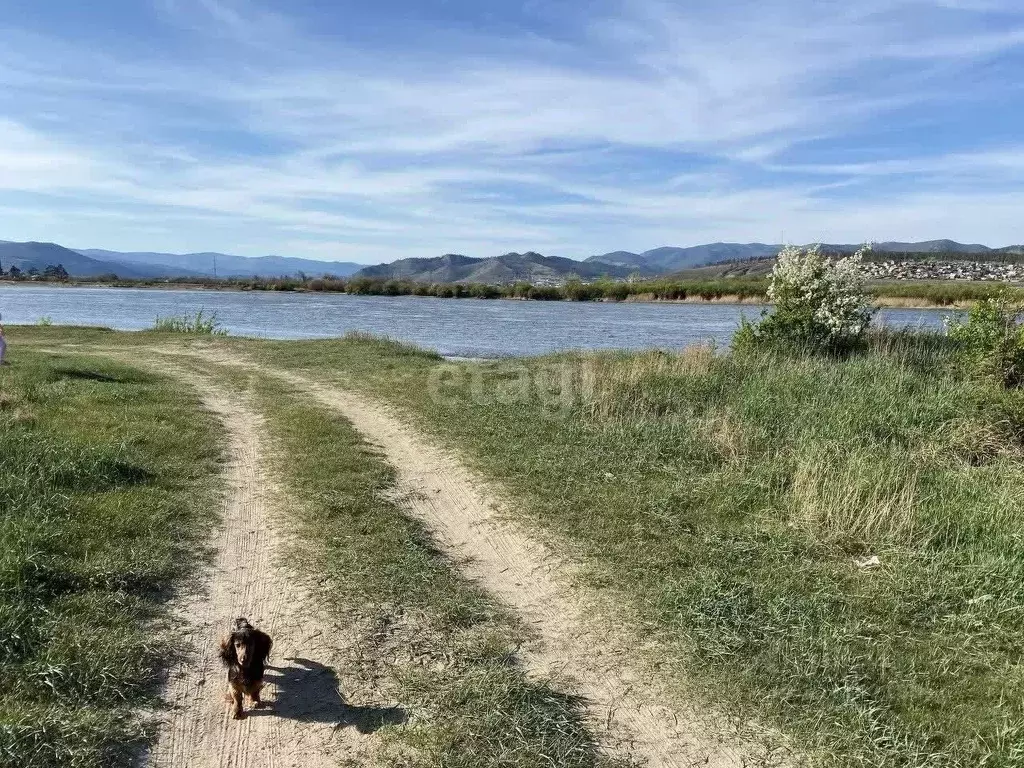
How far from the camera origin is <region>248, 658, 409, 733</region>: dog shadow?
12.2 feet

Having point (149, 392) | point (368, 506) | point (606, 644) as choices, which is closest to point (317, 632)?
point (606, 644)

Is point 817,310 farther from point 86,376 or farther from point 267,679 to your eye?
point 86,376

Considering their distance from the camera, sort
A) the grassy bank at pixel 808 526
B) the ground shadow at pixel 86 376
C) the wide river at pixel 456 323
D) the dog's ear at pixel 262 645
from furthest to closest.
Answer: the wide river at pixel 456 323
the ground shadow at pixel 86 376
the grassy bank at pixel 808 526
the dog's ear at pixel 262 645

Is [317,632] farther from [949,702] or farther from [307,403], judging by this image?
[307,403]

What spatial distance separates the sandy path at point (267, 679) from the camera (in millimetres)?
3490

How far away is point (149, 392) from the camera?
1230 cm

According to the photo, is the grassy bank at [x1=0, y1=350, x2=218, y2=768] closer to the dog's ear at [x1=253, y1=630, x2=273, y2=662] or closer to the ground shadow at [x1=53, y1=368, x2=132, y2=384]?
the dog's ear at [x1=253, y1=630, x2=273, y2=662]

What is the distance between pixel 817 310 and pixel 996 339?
464 cm

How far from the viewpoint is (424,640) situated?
4.52 metres

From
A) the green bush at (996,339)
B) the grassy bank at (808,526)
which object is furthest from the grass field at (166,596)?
the green bush at (996,339)

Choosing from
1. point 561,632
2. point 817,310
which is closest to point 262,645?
point 561,632

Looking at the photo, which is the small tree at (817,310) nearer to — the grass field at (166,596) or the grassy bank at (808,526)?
the grassy bank at (808,526)

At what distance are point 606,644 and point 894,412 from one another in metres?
7.04

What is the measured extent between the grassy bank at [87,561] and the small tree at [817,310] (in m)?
12.0
